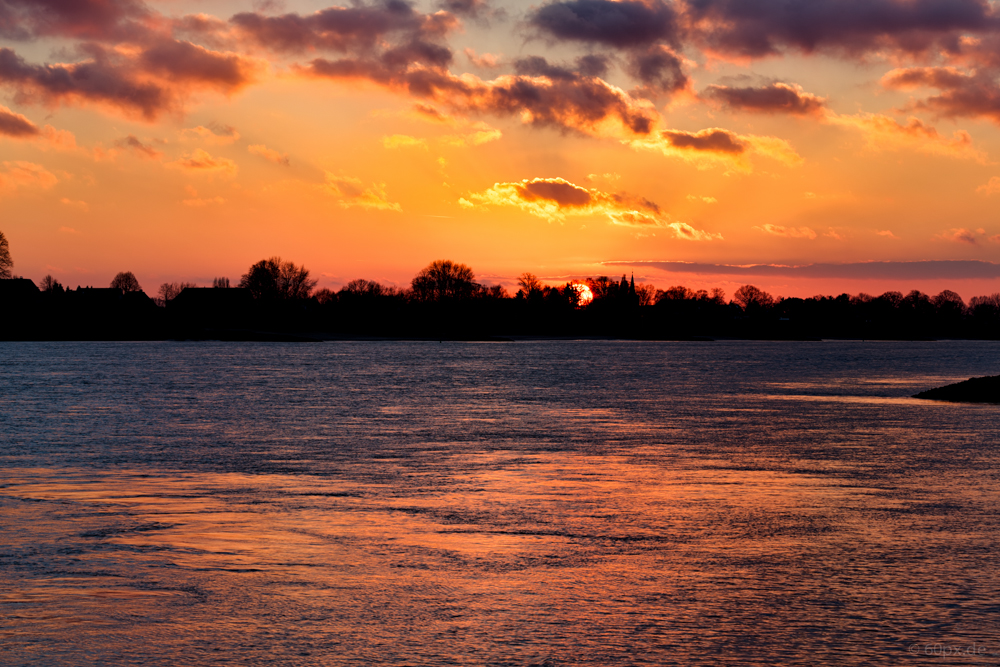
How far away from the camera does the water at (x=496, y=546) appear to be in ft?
26.8

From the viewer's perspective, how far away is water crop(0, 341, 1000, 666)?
321 inches

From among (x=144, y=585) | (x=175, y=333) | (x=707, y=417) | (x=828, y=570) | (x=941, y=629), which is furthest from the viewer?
(x=175, y=333)

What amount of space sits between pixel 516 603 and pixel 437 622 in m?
1.00

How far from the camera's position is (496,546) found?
1205 centimetres

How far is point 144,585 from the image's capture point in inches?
392

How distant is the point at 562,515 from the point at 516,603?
5096mm

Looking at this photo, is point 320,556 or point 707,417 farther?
point 707,417

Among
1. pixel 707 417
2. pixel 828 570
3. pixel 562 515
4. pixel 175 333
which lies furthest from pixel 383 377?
pixel 175 333

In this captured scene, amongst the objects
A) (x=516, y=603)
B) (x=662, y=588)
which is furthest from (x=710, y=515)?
(x=516, y=603)

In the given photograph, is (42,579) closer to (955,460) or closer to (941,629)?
(941,629)

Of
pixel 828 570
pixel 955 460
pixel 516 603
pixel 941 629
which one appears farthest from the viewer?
pixel 955 460

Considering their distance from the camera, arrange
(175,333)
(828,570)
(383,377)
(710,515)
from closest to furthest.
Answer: (828,570)
(710,515)
(383,377)
(175,333)

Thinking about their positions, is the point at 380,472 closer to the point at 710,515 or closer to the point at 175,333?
the point at 710,515

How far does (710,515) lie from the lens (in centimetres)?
1427
